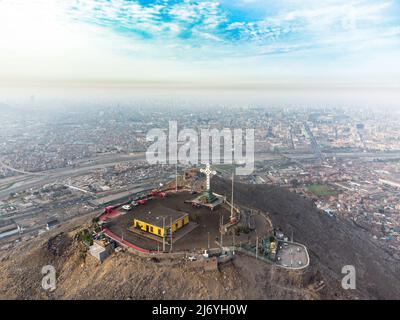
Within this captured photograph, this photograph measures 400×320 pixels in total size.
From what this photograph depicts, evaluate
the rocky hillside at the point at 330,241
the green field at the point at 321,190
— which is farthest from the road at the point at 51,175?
the green field at the point at 321,190

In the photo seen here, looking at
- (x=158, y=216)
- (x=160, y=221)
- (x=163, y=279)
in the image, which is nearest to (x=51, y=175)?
(x=158, y=216)

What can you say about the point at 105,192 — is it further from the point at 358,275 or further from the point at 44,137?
the point at 44,137

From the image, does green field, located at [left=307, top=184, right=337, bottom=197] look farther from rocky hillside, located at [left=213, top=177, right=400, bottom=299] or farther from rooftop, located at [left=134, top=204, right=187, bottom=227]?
rooftop, located at [left=134, top=204, right=187, bottom=227]

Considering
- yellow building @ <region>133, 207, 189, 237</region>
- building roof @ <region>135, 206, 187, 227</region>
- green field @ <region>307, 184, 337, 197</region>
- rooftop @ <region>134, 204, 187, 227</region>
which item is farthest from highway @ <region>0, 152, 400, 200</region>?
yellow building @ <region>133, 207, 189, 237</region>

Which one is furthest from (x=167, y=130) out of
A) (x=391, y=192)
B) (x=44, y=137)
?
(x=391, y=192)

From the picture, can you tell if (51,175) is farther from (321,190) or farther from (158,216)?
(321,190)

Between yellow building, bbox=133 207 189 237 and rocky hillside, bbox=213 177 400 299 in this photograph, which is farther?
rocky hillside, bbox=213 177 400 299
